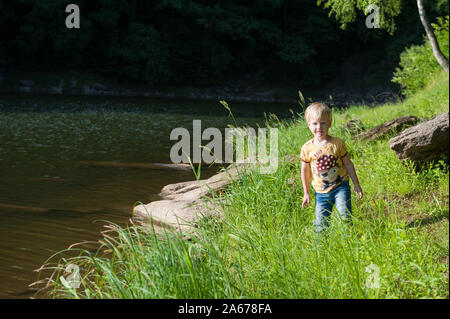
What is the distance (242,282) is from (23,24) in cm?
3673

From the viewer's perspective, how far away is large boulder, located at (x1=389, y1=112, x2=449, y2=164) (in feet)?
15.1

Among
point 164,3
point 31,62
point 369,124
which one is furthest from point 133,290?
point 164,3

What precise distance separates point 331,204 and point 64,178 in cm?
654

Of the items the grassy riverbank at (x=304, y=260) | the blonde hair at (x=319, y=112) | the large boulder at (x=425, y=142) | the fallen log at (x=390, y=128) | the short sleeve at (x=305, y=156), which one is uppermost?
the fallen log at (x=390, y=128)

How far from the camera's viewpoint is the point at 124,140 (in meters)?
14.6

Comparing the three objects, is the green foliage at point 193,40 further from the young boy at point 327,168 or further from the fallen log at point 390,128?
the young boy at point 327,168

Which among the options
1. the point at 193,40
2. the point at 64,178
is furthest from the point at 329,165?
the point at 193,40

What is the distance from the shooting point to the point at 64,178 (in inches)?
364

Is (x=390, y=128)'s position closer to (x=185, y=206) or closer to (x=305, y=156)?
(x=305, y=156)

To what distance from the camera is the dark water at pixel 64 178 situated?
18.4 ft

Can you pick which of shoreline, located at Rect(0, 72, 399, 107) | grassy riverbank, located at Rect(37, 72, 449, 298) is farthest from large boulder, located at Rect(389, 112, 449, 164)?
shoreline, located at Rect(0, 72, 399, 107)

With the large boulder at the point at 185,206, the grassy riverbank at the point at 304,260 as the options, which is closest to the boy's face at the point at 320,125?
the grassy riverbank at the point at 304,260

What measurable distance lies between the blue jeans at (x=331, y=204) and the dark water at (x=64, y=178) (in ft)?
9.48
